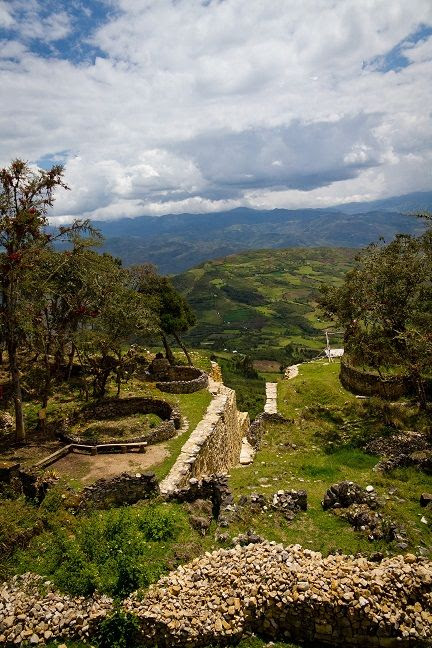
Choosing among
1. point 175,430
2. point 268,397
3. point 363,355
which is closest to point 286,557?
point 175,430

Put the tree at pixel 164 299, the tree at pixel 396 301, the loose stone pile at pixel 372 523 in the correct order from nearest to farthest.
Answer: the loose stone pile at pixel 372 523
the tree at pixel 396 301
the tree at pixel 164 299

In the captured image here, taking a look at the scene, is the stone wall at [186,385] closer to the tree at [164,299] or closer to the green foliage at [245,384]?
the tree at [164,299]

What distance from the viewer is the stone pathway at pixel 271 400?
29.8 m

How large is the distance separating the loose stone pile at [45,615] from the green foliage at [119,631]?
0.24 metres

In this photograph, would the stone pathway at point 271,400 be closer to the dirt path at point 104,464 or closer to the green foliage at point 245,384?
the dirt path at point 104,464

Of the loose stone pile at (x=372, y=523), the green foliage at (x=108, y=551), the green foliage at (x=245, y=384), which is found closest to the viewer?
the green foliage at (x=108, y=551)

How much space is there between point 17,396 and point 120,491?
30.6 feet

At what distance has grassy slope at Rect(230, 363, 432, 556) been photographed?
502 inches

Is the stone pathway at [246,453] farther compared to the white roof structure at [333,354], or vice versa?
the white roof structure at [333,354]

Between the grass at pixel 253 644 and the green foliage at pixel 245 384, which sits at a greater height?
the grass at pixel 253 644

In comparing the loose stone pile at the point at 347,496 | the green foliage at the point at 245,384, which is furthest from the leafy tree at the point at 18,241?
the green foliage at the point at 245,384

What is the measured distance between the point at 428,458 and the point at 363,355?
11015 mm

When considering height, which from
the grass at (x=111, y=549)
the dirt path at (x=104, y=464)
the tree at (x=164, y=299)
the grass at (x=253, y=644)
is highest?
the tree at (x=164, y=299)

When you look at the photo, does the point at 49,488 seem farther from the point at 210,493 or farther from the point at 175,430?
the point at 175,430
